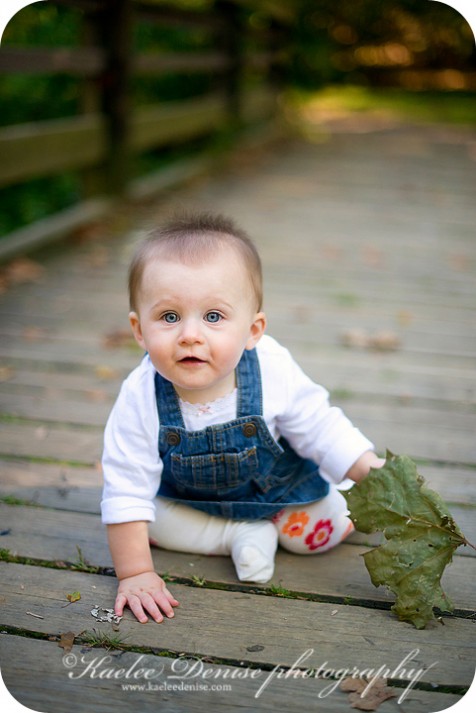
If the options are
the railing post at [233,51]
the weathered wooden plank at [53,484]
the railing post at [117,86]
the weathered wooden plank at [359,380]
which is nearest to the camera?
the weathered wooden plank at [53,484]

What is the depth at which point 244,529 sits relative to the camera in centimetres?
196

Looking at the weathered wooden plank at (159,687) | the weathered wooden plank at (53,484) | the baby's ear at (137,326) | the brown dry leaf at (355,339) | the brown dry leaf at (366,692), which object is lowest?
the brown dry leaf at (366,692)

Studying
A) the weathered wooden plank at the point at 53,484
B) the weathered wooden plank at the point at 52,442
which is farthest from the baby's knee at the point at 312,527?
the weathered wooden plank at the point at 52,442

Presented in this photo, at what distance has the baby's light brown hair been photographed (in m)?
1.77

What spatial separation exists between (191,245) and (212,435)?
44 centimetres

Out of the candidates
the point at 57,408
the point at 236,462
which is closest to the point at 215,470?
the point at 236,462

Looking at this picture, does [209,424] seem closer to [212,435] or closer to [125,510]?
[212,435]

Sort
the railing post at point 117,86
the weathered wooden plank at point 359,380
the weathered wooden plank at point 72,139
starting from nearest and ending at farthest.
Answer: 1. the weathered wooden plank at point 359,380
2. the weathered wooden plank at point 72,139
3. the railing post at point 117,86

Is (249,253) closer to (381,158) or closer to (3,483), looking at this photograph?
(3,483)

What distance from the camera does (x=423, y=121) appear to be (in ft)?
41.2

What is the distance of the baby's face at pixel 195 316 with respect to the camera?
174 cm

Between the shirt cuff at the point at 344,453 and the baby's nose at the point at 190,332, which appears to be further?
the shirt cuff at the point at 344,453

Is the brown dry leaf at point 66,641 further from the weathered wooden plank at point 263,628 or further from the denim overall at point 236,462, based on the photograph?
the denim overall at point 236,462

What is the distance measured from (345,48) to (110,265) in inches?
561
